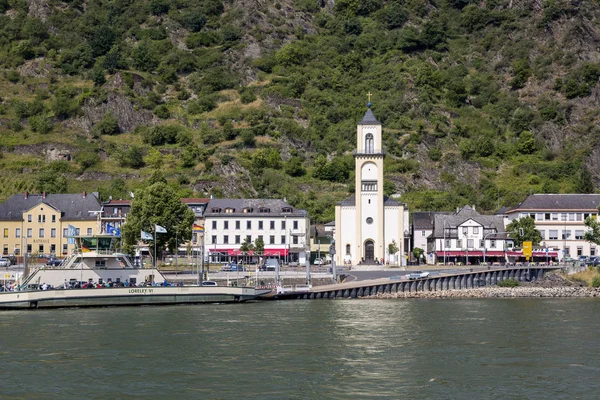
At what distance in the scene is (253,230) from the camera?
114 meters

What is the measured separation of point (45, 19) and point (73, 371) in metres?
167

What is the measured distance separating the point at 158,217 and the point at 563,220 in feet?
165

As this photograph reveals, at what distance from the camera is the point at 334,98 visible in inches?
6762

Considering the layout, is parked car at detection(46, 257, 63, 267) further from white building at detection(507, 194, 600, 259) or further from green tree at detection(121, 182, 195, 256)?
white building at detection(507, 194, 600, 259)

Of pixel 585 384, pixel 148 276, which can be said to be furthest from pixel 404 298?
pixel 585 384

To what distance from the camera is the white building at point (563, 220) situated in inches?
4483

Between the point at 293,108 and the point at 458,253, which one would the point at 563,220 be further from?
the point at 293,108

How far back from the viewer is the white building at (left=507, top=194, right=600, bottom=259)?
114 metres

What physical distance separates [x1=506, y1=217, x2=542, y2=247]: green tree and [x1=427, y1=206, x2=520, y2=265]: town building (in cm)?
241

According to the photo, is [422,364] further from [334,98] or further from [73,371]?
[334,98]

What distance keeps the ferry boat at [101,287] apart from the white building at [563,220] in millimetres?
50425

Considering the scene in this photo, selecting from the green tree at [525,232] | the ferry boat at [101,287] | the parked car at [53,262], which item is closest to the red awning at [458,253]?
the green tree at [525,232]

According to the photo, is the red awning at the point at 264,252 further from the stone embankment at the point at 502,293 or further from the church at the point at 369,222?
the stone embankment at the point at 502,293

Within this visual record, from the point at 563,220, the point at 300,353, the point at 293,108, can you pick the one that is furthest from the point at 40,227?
the point at 300,353
